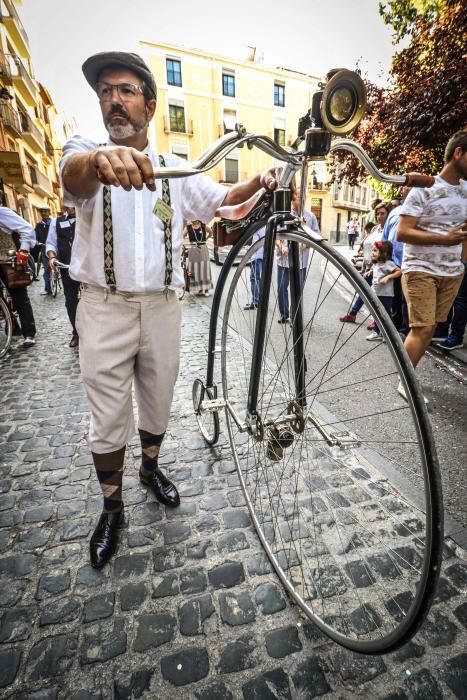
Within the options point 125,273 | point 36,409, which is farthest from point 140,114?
point 36,409

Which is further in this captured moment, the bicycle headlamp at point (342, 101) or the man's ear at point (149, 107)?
the man's ear at point (149, 107)

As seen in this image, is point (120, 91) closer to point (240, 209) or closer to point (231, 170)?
point (240, 209)

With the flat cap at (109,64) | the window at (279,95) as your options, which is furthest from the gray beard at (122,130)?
the window at (279,95)

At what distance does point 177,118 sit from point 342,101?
34.4m

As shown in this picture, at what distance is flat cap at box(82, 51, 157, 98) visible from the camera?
1519mm

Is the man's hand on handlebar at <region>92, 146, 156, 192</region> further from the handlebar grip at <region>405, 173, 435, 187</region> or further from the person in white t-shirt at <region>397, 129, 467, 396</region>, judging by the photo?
the person in white t-shirt at <region>397, 129, 467, 396</region>

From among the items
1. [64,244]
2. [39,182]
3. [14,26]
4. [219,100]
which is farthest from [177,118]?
[64,244]

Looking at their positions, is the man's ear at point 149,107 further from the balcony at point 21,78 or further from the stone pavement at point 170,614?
the balcony at point 21,78

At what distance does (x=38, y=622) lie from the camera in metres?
1.51

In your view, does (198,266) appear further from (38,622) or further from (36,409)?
(38,622)

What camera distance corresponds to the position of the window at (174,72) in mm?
28875

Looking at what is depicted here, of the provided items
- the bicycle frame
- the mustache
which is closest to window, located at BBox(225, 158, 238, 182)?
the mustache

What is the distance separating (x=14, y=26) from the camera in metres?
23.0

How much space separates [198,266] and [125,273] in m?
7.90
